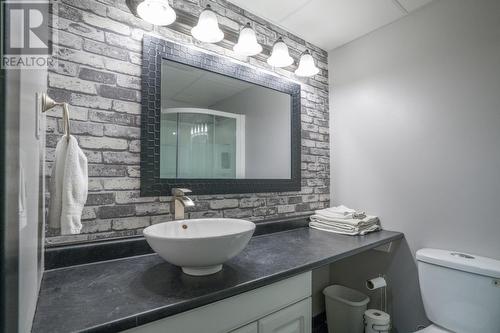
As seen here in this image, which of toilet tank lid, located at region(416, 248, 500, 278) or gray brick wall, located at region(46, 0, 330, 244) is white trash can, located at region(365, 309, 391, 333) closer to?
toilet tank lid, located at region(416, 248, 500, 278)

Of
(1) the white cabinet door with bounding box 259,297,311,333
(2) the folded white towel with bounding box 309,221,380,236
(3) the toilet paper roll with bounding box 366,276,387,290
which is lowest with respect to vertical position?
(3) the toilet paper roll with bounding box 366,276,387,290

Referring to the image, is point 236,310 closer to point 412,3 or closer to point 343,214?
point 343,214

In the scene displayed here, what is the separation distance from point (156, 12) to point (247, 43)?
1.70 ft

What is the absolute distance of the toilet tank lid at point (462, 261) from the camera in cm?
119

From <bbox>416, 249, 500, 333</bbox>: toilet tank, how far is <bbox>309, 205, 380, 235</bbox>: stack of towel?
0.33m

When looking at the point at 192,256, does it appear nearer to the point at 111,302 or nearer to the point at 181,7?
the point at 111,302

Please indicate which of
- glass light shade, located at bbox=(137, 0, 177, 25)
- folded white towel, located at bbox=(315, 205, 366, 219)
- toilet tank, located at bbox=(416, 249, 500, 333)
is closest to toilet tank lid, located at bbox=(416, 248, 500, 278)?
toilet tank, located at bbox=(416, 249, 500, 333)

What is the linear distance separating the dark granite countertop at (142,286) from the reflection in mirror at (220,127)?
0.48 m

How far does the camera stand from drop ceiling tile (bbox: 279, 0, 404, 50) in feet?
5.19

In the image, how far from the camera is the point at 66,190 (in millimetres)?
839

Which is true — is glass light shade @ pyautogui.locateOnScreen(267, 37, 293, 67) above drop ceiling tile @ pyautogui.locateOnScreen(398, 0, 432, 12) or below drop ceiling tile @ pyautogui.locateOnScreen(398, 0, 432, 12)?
below

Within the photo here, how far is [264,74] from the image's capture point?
1733 millimetres

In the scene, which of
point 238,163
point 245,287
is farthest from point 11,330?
point 238,163

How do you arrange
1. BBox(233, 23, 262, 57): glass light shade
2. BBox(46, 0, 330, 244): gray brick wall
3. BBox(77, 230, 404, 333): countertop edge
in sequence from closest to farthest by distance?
BBox(77, 230, 404, 333): countertop edge < BBox(46, 0, 330, 244): gray brick wall < BBox(233, 23, 262, 57): glass light shade
